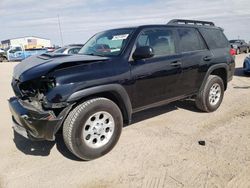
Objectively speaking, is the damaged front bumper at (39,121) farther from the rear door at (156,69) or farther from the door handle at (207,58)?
the door handle at (207,58)

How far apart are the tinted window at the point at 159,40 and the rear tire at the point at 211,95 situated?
4.25 ft

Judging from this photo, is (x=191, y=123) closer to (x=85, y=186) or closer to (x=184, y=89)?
(x=184, y=89)

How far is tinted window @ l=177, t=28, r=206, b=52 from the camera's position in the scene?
483 centimetres

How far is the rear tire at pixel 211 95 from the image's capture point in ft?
17.6

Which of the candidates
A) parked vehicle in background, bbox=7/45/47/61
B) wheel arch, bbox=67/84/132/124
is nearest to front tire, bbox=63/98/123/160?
wheel arch, bbox=67/84/132/124

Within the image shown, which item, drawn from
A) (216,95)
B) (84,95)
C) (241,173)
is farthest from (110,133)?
(216,95)

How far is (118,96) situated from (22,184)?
1.69 meters

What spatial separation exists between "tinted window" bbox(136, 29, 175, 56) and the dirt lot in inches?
55.1

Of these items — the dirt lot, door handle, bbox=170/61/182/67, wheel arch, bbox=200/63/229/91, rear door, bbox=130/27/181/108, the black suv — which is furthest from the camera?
wheel arch, bbox=200/63/229/91

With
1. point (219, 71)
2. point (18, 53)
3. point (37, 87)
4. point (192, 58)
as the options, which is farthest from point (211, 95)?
point (18, 53)

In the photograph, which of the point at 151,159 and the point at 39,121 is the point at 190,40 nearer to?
the point at 151,159

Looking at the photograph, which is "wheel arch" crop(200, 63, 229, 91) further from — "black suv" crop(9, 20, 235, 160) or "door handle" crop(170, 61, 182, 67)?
"door handle" crop(170, 61, 182, 67)

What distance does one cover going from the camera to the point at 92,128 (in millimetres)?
3588

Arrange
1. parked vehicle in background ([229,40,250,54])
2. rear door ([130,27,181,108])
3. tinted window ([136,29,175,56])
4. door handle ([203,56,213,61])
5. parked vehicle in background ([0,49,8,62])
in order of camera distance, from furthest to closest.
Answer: parked vehicle in background ([0,49,8,62]), parked vehicle in background ([229,40,250,54]), door handle ([203,56,213,61]), tinted window ([136,29,175,56]), rear door ([130,27,181,108])
